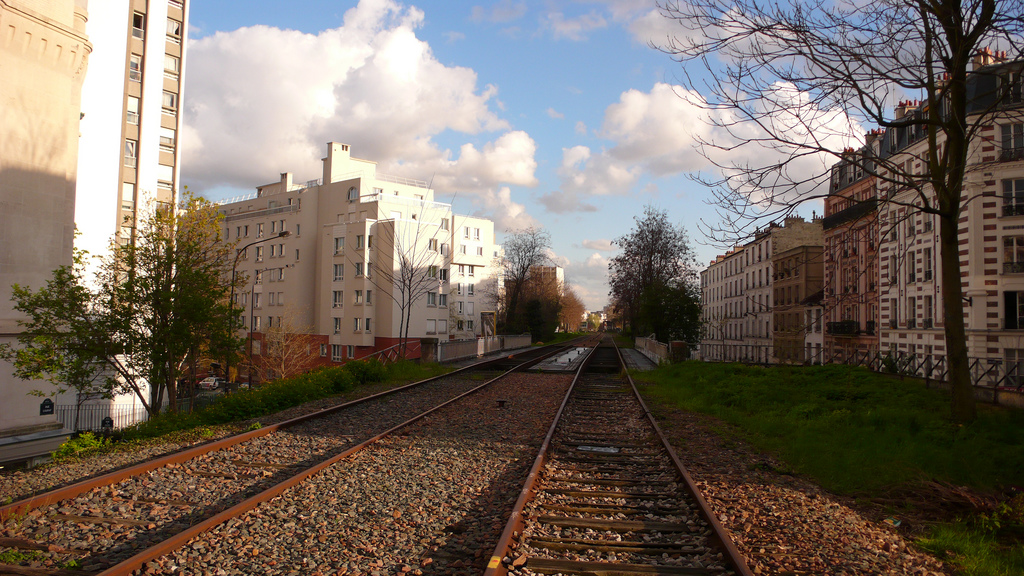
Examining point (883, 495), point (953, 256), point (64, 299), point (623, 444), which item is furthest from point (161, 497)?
point (953, 256)

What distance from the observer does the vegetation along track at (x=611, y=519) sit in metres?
4.62

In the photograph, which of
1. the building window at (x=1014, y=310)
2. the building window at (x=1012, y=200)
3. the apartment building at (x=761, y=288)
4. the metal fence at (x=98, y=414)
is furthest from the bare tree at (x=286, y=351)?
the building window at (x=1012, y=200)

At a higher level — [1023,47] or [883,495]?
[1023,47]

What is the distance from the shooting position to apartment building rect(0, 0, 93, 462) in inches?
729

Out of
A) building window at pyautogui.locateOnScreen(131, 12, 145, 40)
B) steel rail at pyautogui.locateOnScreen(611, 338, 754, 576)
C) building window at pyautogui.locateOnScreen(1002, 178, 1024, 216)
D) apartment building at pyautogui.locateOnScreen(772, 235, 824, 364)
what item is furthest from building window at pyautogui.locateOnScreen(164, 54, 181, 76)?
building window at pyautogui.locateOnScreen(1002, 178, 1024, 216)

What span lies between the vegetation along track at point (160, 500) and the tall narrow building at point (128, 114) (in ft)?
57.9

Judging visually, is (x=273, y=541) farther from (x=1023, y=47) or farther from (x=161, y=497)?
(x=1023, y=47)

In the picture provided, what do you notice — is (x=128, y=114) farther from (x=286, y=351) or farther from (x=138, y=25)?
(x=286, y=351)

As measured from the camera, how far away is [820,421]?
1163 centimetres

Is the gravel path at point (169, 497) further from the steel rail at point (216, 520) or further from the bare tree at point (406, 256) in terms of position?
the bare tree at point (406, 256)

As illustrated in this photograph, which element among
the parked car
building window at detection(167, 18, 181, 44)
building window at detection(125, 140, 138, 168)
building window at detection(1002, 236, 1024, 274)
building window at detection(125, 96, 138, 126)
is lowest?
the parked car

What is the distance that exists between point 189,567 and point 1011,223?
104ft

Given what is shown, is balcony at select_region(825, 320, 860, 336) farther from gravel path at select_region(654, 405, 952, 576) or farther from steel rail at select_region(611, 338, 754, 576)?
steel rail at select_region(611, 338, 754, 576)

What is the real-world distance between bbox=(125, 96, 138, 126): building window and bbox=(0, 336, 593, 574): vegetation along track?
29870mm
